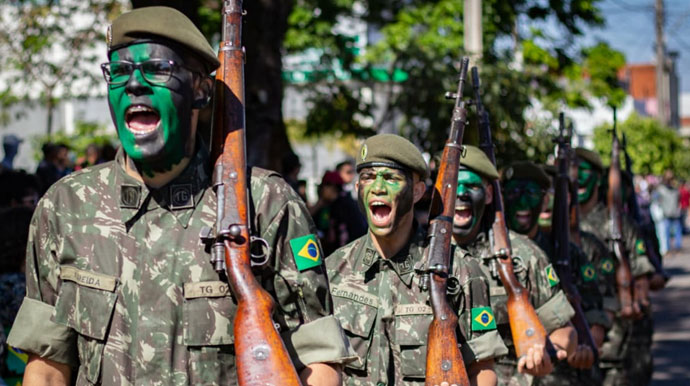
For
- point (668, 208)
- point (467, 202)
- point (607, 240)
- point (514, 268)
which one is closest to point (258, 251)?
point (467, 202)

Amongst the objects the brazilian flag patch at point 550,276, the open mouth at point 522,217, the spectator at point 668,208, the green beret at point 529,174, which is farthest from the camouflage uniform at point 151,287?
the spectator at point 668,208

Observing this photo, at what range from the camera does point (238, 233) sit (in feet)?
10.9

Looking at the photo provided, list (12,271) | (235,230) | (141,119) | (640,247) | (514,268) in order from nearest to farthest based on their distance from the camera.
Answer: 1. (235,230)
2. (141,119)
3. (12,271)
4. (514,268)
5. (640,247)

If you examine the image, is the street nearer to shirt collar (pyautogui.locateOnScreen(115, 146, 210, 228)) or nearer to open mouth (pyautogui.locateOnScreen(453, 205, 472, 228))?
open mouth (pyautogui.locateOnScreen(453, 205, 472, 228))

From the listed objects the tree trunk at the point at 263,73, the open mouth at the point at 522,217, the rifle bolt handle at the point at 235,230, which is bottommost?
the rifle bolt handle at the point at 235,230

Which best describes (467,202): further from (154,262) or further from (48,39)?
(48,39)

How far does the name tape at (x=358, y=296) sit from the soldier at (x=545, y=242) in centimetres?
269

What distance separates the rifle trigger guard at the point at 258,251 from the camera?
132 inches

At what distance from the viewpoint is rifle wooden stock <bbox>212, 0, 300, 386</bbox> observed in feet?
10.6

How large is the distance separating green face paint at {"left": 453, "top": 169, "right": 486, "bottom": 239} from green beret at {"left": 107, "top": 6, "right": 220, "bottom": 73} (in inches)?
128

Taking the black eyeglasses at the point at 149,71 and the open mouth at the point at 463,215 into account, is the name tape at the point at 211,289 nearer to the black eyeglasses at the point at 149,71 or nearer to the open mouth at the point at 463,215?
the black eyeglasses at the point at 149,71

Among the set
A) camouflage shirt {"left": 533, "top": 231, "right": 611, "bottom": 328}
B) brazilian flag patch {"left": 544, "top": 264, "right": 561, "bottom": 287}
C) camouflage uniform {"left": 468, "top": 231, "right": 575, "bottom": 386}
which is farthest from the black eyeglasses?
camouflage shirt {"left": 533, "top": 231, "right": 611, "bottom": 328}

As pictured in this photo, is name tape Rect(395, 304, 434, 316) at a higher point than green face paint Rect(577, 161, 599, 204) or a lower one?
lower

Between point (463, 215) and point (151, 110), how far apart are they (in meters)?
3.42
